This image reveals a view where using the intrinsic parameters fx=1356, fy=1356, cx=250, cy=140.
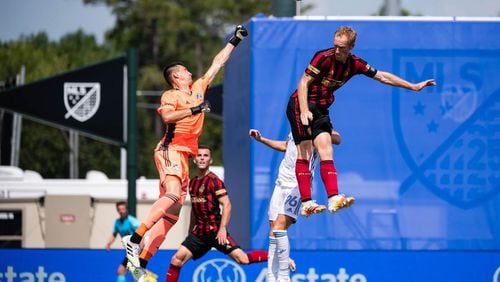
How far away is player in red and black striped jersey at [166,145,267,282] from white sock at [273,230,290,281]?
6.00ft

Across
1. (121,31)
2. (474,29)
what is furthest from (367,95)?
(121,31)

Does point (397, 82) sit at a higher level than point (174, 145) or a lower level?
higher

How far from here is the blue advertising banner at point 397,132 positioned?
17.4 meters

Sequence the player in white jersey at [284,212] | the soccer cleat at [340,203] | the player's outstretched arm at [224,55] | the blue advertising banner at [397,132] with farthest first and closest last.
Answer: the blue advertising banner at [397,132] → the player's outstretched arm at [224,55] → the player in white jersey at [284,212] → the soccer cleat at [340,203]

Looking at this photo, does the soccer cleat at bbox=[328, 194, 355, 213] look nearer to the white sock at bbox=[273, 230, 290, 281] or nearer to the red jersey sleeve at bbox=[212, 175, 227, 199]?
the white sock at bbox=[273, 230, 290, 281]

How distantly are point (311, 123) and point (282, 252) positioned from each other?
4.17 ft

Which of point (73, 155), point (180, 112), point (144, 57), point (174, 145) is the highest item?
point (144, 57)

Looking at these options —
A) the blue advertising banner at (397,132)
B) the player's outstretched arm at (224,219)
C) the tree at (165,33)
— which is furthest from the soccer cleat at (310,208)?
the tree at (165,33)

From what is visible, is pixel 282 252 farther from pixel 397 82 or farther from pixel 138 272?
pixel 397 82

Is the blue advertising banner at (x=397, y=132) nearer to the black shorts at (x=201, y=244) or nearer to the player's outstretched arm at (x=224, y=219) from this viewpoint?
the black shorts at (x=201, y=244)

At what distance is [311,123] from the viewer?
1241cm

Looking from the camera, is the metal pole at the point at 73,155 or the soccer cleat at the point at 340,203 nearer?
the soccer cleat at the point at 340,203

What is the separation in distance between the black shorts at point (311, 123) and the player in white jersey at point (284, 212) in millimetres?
270

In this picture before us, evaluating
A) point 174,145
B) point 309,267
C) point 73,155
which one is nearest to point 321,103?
point 174,145
